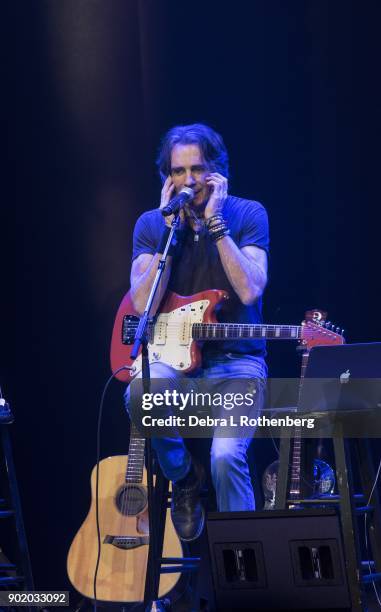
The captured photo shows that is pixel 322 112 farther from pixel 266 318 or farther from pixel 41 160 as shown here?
pixel 41 160

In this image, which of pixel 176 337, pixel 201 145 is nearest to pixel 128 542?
pixel 176 337

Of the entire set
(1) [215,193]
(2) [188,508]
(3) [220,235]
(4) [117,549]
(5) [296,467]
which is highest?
(1) [215,193]

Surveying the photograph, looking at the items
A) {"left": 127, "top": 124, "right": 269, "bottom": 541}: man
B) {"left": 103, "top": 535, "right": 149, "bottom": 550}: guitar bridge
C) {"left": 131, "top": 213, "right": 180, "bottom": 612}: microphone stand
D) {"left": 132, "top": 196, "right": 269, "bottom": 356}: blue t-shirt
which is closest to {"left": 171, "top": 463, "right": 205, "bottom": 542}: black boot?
{"left": 127, "top": 124, "right": 269, "bottom": 541}: man

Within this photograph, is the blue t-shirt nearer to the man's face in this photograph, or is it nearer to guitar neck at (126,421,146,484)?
the man's face

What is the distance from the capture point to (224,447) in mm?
3533

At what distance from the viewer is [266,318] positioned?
4379 millimetres

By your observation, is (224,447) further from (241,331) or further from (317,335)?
(317,335)

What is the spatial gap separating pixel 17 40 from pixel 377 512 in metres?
2.84

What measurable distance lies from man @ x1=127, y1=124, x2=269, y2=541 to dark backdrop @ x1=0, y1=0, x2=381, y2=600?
363mm

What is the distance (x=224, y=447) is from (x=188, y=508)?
335mm

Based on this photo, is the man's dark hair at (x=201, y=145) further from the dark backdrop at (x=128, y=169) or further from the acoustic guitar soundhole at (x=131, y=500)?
the acoustic guitar soundhole at (x=131, y=500)

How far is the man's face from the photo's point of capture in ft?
13.0

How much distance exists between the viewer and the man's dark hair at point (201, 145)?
13.2 feet

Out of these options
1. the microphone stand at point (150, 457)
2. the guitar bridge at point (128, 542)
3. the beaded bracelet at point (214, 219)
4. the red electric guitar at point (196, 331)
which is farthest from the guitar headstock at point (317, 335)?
the guitar bridge at point (128, 542)
